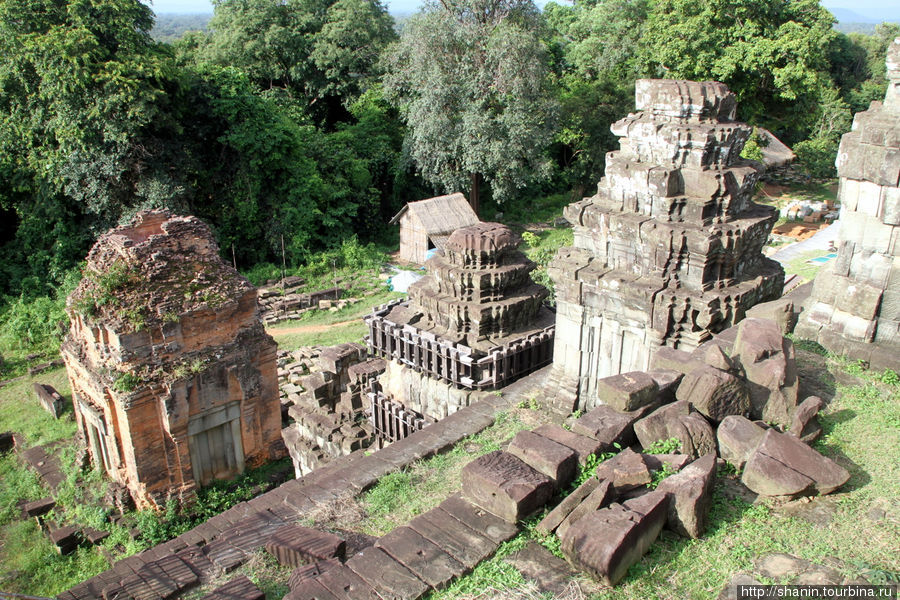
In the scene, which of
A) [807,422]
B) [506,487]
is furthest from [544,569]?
[807,422]

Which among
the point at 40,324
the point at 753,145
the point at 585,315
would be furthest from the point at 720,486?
the point at 753,145

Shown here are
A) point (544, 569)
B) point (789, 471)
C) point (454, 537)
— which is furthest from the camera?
point (454, 537)

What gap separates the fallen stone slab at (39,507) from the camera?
11.9 m

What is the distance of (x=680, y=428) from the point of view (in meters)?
6.09

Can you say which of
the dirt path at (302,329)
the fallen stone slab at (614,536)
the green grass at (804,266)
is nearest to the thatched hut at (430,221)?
the dirt path at (302,329)

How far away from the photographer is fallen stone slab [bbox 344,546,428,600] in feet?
16.6

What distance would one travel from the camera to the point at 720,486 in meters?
5.80

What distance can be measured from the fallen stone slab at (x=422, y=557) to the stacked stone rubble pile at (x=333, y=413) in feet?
19.3

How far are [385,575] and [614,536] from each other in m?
1.76

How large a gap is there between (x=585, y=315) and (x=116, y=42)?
18.7m

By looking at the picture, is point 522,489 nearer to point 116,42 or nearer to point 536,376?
point 536,376

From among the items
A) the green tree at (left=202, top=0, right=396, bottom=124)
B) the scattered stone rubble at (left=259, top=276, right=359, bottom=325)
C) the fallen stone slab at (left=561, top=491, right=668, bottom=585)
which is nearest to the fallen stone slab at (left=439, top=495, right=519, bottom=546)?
the fallen stone slab at (left=561, top=491, right=668, bottom=585)

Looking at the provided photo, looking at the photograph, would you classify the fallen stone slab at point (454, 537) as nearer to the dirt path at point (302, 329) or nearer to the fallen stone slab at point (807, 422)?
the fallen stone slab at point (807, 422)

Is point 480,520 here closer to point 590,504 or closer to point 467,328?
point 590,504
